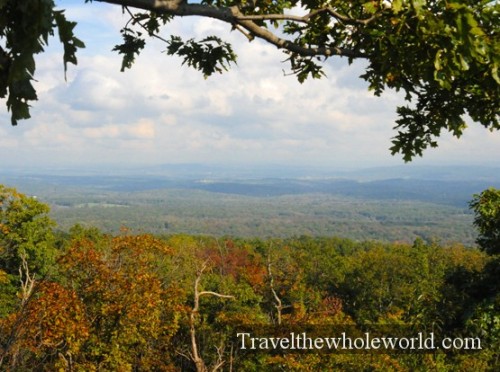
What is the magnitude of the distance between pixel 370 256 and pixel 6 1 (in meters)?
51.5

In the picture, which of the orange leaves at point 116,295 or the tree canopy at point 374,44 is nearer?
the tree canopy at point 374,44

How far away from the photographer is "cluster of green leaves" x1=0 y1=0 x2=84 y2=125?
7.40ft

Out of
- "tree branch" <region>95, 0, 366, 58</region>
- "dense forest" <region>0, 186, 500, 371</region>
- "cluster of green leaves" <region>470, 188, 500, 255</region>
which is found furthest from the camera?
"cluster of green leaves" <region>470, 188, 500, 255</region>

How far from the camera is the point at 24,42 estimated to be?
7.52ft

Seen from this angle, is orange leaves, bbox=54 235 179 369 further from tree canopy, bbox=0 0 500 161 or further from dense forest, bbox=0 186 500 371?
tree canopy, bbox=0 0 500 161

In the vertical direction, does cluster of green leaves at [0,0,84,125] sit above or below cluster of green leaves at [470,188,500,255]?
above

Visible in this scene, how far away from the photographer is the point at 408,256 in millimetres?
50438

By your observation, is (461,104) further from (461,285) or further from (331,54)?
(461,285)

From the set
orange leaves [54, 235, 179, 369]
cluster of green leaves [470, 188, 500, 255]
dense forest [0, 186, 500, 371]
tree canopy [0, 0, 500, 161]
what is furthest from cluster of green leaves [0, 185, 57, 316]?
tree canopy [0, 0, 500, 161]

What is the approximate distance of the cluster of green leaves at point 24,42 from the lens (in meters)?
2.26

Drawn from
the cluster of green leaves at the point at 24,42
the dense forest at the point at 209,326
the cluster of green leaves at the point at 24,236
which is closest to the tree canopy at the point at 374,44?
the cluster of green leaves at the point at 24,42

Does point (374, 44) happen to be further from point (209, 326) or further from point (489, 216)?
point (209, 326)

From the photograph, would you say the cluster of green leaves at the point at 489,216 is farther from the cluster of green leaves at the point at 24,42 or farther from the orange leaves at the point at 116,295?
the cluster of green leaves at the point at 24,42

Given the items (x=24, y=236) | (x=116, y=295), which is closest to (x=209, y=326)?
(x=116, y=295)
